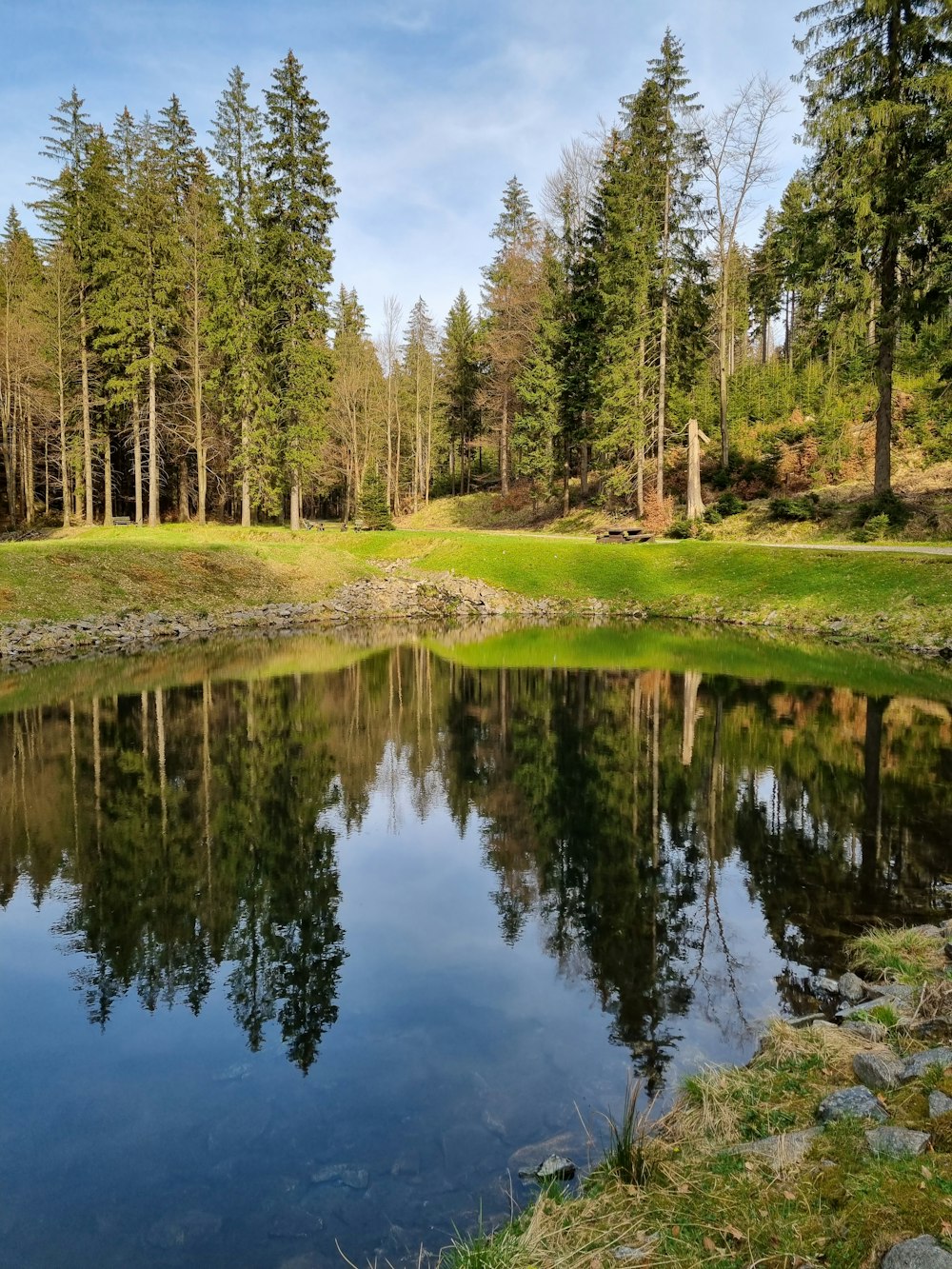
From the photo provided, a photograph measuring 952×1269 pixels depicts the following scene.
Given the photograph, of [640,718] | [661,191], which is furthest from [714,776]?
[661,191]

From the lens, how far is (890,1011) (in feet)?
17.0

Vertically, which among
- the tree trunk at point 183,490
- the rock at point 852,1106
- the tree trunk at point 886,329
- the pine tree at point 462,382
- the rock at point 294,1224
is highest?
the pine tree at point 462,382

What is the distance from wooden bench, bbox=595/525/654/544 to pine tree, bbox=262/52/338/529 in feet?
50.2

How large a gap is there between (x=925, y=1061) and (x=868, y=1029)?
80 cm

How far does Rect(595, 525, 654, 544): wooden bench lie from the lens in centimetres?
3684

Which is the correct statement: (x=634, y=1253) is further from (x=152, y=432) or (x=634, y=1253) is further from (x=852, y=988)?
(x=152, y=432)

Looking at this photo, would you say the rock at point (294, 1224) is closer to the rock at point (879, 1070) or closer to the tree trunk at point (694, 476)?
the rock at point (879, 1070)

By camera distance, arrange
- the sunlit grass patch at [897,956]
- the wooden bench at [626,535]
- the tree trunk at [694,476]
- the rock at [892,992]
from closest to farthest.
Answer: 1. the rock at [892,992]
2. the sunlit grass patch at [897,956]
3. the tree trunk at [694,476]
4. the wooden bench at [626,535]

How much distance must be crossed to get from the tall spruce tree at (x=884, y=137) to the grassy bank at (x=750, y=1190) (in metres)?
28.8

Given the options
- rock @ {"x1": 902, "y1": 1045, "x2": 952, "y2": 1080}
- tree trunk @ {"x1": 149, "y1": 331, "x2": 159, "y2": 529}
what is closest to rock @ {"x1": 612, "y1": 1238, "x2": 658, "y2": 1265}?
rock @ {"x1": 902, "y1": 1045, "x2": 952, "y2": 1080}

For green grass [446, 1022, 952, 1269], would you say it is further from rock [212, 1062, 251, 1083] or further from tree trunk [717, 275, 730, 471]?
tree trunk [717, 275, 730, 471]

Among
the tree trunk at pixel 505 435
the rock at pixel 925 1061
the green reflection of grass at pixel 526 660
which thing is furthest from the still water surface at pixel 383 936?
the tree trunk at pixel 505 435

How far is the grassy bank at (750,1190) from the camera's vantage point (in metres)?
3.18

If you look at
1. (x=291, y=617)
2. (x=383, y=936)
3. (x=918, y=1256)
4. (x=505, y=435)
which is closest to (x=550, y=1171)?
(x=918, y=1256)
